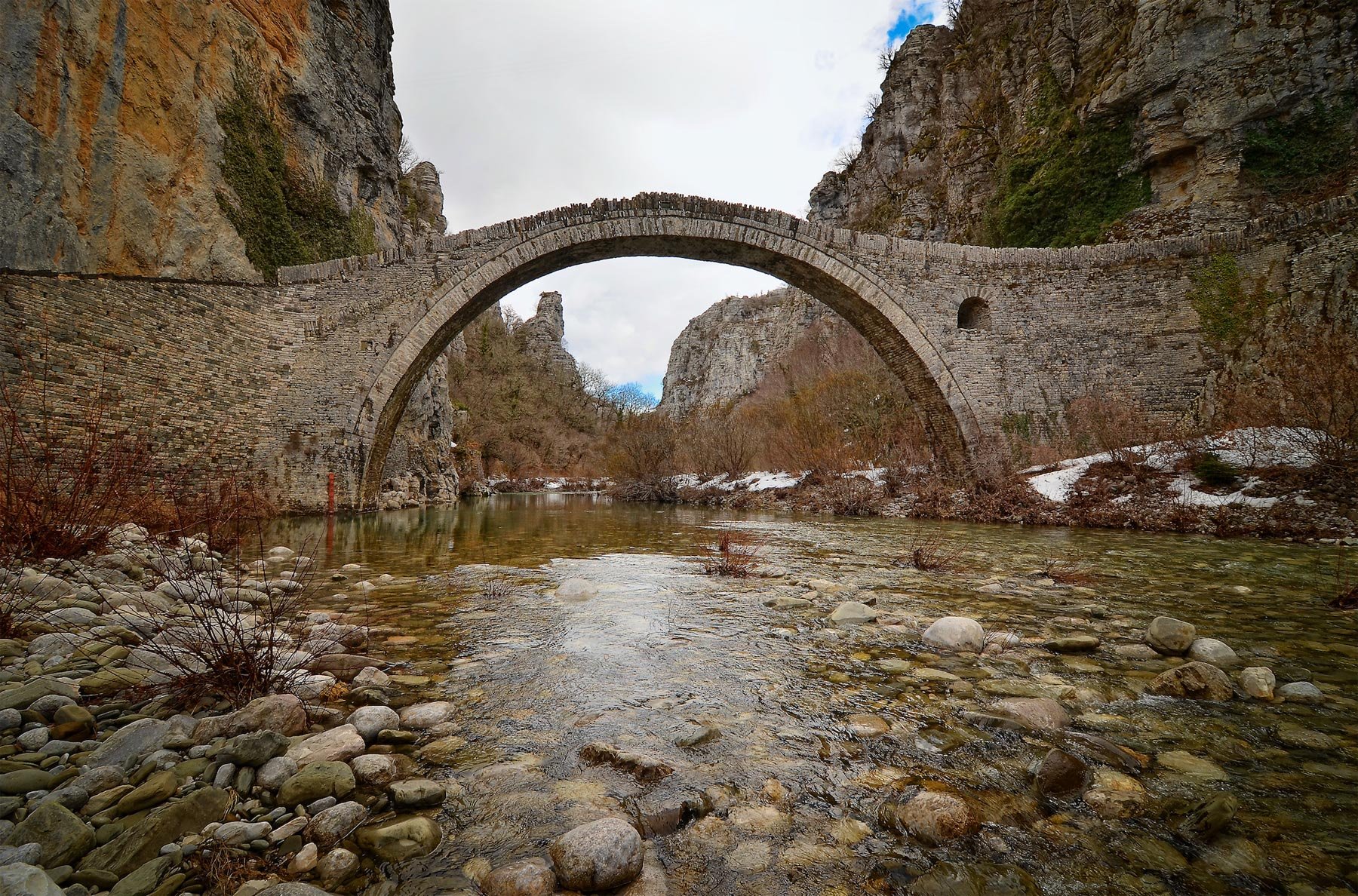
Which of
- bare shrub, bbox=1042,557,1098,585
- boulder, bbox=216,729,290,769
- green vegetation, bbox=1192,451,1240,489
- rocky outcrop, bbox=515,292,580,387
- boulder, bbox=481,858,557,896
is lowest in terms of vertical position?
bare shrub, bbox=1042,557,1098,585

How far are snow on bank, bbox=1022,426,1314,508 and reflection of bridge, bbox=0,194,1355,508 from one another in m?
3.54

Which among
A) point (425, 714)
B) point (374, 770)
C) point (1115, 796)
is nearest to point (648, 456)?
point (425, 714)

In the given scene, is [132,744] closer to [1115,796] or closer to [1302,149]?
[1115,796]

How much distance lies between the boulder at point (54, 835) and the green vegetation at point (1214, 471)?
10639mm

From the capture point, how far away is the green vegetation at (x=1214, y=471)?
740cm

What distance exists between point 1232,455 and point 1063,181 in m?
11.6

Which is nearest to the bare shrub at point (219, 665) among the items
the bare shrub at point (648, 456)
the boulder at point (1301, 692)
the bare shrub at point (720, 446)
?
the boulder at point (1301, 692)

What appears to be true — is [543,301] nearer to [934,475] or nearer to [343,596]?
[934,475]

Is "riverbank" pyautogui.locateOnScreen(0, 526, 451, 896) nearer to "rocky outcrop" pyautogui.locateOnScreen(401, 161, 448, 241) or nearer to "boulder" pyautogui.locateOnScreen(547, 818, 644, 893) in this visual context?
"boulder" pyautogui.locateOnScreen(547, 818, 644, 893)

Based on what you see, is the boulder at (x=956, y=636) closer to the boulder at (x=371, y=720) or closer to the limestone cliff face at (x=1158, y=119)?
the boulder at (x=371, y=720)

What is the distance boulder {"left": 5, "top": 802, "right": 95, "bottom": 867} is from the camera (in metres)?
1.05

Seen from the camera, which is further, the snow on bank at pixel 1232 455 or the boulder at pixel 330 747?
the snow on bank at pixel 1232 455

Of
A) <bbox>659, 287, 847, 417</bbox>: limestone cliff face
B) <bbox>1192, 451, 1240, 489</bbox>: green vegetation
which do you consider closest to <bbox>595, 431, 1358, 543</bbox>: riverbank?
<bbox>1192, 451, 1240, 489</bbox>: green vegetation

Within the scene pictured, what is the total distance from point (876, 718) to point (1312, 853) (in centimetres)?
102
